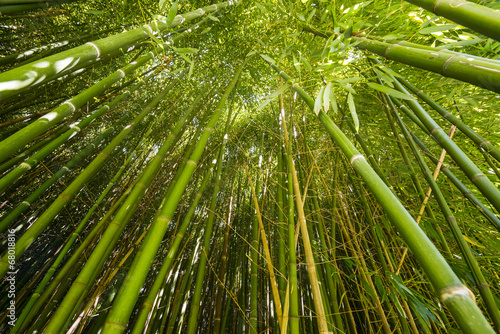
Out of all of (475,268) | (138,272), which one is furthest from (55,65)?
(475,268)

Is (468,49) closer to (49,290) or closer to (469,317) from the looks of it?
(469,317)

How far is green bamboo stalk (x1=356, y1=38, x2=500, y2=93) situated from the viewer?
490mm

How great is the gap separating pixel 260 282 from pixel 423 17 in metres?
2.44

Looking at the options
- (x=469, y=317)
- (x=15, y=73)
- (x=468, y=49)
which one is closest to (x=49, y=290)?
(x=15, y=73)

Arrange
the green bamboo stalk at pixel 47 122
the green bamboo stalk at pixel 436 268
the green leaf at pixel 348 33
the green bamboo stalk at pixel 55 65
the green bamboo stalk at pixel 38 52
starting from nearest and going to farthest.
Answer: the green bamboo stalk at pixel 436 268
the green bamboo stalk at pixel 55 65
the green bamboo stalk at pixel 47 122
the green leaf at pixel 348 33
the green bamboo stalk at pixel 38 52

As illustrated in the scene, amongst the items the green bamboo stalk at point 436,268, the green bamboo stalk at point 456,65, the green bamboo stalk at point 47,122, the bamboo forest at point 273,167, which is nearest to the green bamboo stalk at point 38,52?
the bamboo forest at point 273,167

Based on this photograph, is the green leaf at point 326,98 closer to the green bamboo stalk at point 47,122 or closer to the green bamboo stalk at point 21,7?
the green bamboo stalk at point 47,122

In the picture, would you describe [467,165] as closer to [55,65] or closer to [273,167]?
[55,65]

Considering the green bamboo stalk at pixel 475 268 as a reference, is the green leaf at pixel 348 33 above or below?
above

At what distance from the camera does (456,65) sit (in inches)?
22.0

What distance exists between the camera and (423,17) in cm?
150

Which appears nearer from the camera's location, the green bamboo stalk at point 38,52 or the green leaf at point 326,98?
the green leaf at point 326,98

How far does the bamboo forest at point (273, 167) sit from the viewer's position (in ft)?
2.47

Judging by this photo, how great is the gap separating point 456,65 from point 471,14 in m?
0.11
